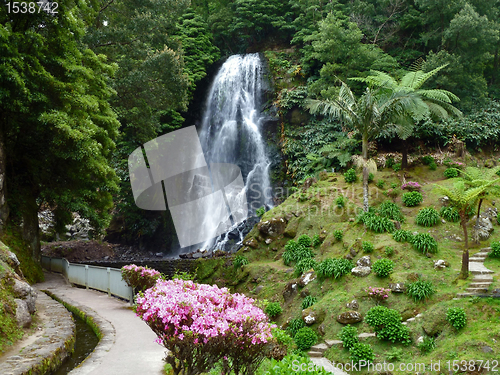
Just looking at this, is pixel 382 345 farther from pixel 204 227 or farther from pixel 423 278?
pixel 204 227

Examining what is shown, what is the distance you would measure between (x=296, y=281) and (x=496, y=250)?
5248 millimetres

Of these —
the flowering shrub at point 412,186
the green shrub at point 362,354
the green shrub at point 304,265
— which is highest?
the flowering shrub at point 412,186

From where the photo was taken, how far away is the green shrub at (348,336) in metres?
7.78

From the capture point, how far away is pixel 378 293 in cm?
852

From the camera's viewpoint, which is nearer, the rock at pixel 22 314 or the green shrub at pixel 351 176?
the rock at pixel 22 314

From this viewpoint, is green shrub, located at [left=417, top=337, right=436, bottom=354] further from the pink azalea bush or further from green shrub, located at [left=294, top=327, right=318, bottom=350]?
green shrub, located at [left=294, top=327, right=318, bottom=350]

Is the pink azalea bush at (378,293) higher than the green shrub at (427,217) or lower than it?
lower

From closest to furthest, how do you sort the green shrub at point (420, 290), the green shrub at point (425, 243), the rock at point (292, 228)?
1. the green shrub at point (420, 290)
2. the green shrub at point (425, 243)
3. the rock at point (292, 228)

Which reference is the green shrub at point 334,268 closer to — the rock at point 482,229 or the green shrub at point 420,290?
the green shrub at point 420,290

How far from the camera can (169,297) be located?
3938mm

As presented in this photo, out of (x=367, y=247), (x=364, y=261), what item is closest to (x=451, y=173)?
(x=367, y=247)

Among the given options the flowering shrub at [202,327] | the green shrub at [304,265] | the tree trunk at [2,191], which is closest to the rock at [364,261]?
the green shrub at [304,265]

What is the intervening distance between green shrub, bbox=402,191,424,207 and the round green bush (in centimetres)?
578

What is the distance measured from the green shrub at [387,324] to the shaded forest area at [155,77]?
9.86 m
